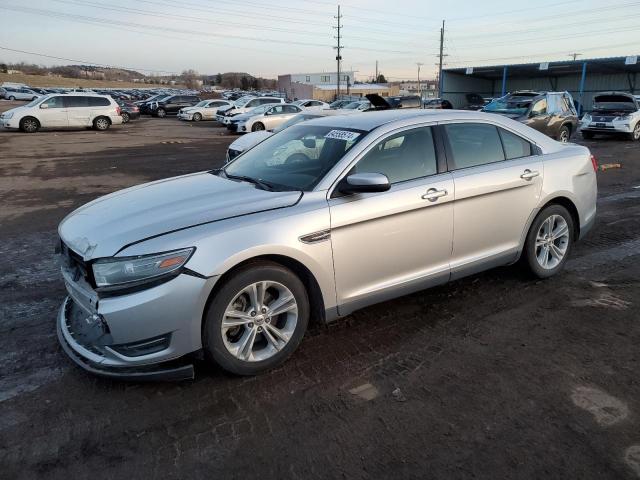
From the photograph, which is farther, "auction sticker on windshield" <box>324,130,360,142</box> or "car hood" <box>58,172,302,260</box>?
"auction sticker on windshield" <box>324,130,360,142</box>

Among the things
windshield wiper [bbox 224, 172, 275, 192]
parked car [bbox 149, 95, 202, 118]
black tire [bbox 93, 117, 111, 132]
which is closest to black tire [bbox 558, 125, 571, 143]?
windshield wiper [bbox 224, 172, 275, 192]

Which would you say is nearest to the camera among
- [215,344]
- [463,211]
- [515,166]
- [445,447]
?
[445,447]

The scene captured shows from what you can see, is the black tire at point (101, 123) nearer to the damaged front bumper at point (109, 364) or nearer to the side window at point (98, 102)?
the side window at point (98, 102)

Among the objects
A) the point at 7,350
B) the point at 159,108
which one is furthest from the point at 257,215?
the point at 159,108

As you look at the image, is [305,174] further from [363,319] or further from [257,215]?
[363,319]

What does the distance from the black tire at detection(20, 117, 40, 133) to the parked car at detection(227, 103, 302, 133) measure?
31.5 feet

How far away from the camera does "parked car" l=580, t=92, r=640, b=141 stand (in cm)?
1916

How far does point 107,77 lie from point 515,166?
16070 cm

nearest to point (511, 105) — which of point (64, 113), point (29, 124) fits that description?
point (64, 113)

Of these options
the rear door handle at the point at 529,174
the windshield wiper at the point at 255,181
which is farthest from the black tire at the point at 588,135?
the windshield wiper at the point at 255,181

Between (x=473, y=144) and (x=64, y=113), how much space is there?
84.9ft

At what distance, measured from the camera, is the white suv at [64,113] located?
2433 centimetres

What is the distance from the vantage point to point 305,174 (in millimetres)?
3834

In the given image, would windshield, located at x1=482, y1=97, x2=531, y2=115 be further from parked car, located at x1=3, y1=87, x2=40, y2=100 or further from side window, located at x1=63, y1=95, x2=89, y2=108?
parked car, located at x1=3, y1=87, x2=40, y2=100
